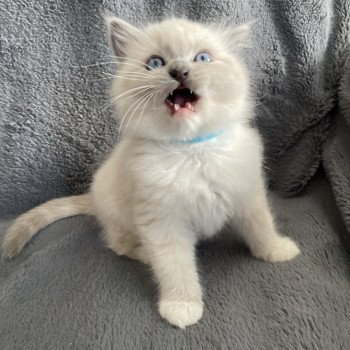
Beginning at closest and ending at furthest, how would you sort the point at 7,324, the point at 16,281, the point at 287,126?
1. the point at 7,324
2. the point at 16,281
3. the point at 287,126

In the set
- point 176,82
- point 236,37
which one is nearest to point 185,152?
point 176,82

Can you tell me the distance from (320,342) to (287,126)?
0.69m

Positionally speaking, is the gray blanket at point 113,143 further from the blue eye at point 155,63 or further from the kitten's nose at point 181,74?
the kitten's nose at point 181,74

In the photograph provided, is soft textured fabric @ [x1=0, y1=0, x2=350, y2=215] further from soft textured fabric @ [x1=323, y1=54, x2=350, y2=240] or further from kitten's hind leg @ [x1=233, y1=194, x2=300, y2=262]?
kitten's hind leg @ [x1=233, y1=194, x2=300, y2=262]

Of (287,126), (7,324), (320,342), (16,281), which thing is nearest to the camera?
(320,342)

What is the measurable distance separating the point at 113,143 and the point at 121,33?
1.63ft

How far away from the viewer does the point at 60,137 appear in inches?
52.4

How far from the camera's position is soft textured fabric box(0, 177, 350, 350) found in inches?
30.1

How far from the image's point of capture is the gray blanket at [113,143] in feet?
2.61

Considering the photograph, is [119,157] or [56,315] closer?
[56,315]

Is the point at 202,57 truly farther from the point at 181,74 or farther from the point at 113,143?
the point at 113,143

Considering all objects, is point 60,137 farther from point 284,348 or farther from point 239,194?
point 284,348

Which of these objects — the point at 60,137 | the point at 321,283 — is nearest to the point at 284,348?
the point at 321,283

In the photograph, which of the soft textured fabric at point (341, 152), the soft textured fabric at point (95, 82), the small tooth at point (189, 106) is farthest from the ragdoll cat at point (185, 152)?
the soft textured fabric at point (95, 82)
